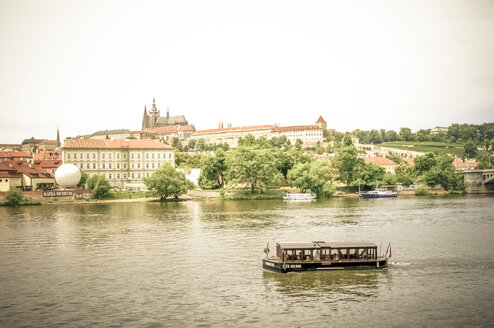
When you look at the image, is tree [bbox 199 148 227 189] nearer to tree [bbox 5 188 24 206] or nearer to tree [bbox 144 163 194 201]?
tree [bbox 144 163 194 201]

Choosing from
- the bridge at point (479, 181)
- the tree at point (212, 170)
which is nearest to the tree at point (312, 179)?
the tree at point (212, 170)

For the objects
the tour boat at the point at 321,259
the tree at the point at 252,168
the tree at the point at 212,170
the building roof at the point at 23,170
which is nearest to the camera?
the tour boat at the point at 321,259

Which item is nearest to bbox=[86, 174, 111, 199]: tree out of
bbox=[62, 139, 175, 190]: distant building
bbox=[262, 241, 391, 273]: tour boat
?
bbox=[62, 139, 175, 190]: distant building

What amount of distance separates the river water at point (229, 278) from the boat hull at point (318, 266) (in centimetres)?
71

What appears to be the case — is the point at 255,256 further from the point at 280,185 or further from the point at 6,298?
the point at 280,185

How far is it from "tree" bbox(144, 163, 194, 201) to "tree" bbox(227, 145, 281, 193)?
42.4 feet

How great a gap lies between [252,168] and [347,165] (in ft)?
96.8

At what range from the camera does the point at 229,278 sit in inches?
1534

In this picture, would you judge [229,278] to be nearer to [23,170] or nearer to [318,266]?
[318,266]

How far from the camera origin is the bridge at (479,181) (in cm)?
13250

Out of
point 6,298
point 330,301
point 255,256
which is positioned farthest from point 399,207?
point 6,298

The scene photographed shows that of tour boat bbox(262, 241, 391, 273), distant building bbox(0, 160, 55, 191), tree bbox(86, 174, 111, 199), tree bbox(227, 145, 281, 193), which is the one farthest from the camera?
tree bbox(227, 145, 281, 193)

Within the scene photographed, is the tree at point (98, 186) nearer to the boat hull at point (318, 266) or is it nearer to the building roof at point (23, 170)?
the building roof at point (23, 170)

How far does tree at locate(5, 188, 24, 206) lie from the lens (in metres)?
103
